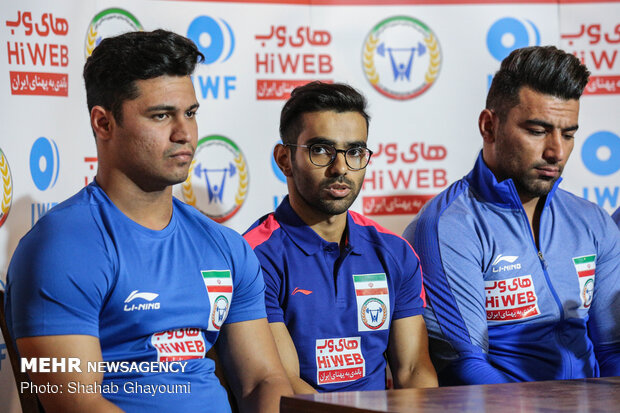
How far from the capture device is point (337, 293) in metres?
2.26

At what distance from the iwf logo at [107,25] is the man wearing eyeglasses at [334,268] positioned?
2.50 ft

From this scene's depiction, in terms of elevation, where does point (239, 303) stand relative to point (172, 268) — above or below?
below

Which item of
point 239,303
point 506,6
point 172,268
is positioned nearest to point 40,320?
point 172,268

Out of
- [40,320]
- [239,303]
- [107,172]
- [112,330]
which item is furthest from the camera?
[239,303]

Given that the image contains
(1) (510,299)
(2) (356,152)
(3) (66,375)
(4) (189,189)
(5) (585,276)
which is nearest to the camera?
(3) (66,375)

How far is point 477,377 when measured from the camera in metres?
2.25

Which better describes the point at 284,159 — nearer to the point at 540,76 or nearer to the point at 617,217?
the point at 540,76

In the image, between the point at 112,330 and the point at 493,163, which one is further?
the point at 493,163

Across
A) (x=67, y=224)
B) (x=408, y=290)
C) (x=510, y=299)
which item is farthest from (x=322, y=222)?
(x=67, y=224)

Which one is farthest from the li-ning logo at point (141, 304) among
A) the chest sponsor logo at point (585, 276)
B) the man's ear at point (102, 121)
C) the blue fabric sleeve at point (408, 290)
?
the chest sponsor logo at point (585, 276)

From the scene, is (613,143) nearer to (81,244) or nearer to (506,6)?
(506,6)

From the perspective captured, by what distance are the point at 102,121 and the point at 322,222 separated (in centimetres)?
79

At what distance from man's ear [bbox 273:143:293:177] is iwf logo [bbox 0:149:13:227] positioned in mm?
913

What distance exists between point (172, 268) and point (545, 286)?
51.5 inches
